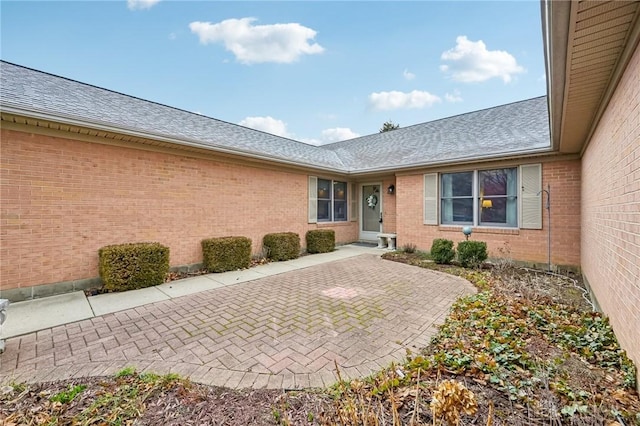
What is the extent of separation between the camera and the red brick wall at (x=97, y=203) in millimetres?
4555

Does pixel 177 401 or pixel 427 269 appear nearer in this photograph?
pixel 177 401

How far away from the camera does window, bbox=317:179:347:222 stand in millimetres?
10508

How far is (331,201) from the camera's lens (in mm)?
10914

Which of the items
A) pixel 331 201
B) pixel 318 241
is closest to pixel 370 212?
pixel 331 201

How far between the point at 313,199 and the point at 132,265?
6.01 metres

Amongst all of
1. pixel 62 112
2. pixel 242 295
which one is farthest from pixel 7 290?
pixel 242 295

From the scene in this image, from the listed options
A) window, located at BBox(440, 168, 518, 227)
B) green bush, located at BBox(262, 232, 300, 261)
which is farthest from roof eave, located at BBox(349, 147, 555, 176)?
green bush, located at BBox(262, 232, 300, 261)

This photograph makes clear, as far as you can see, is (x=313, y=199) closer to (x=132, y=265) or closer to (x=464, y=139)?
(x=464, y=139)

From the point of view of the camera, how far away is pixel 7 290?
444 centimetres

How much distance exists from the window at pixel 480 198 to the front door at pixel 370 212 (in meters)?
3.08

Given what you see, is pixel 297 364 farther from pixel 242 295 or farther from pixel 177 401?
pixel 242 295

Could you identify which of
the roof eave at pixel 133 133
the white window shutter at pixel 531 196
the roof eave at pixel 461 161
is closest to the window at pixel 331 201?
the roof eave at pixel 461 161

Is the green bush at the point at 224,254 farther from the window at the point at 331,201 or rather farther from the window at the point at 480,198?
the window at the point at 480,198

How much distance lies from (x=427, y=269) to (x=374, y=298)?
9.43ft
